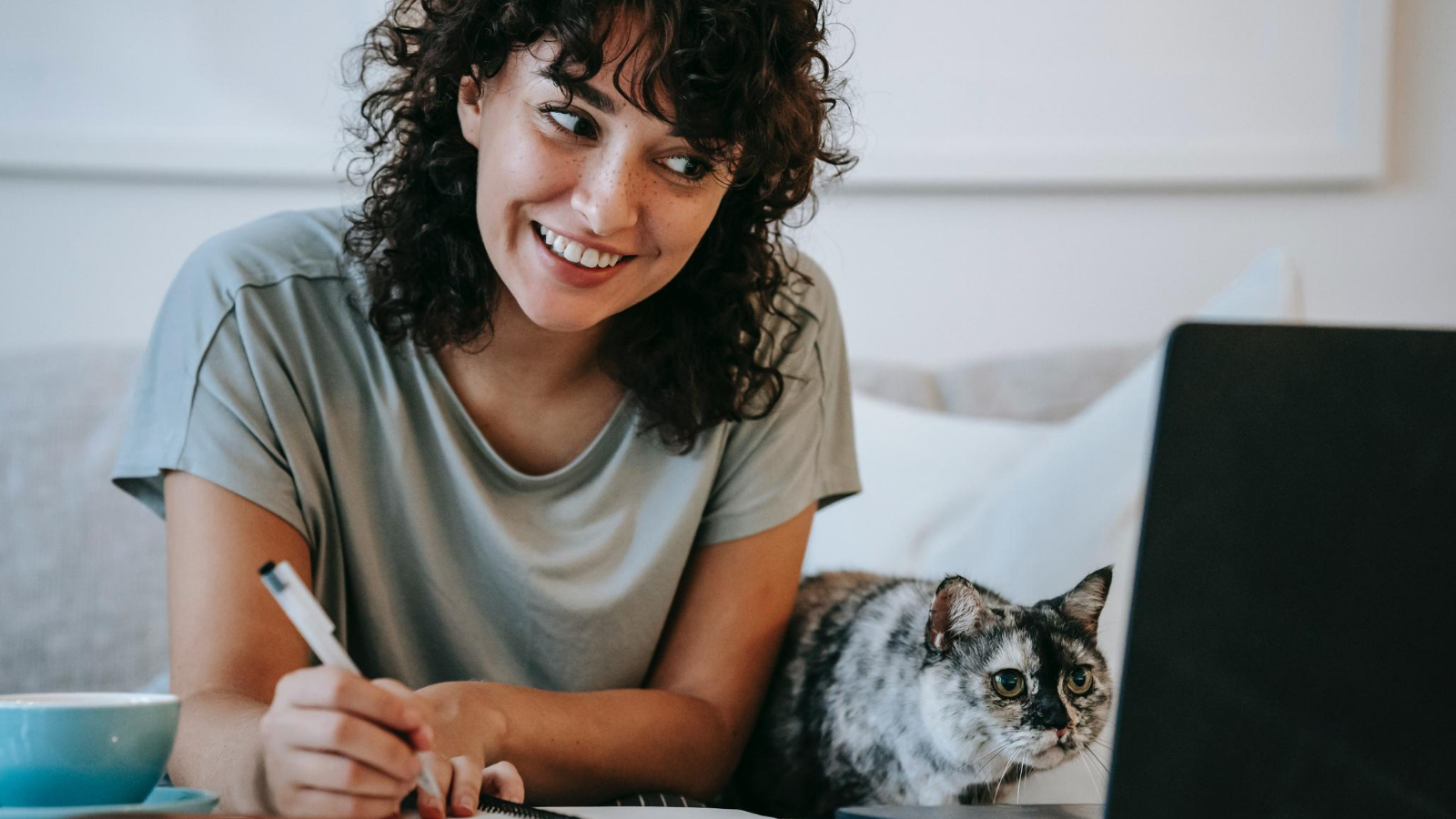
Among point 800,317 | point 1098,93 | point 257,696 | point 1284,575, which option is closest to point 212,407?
point 257,696

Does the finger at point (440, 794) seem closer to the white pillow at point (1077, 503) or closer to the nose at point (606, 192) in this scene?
the nose at point (606, 192)

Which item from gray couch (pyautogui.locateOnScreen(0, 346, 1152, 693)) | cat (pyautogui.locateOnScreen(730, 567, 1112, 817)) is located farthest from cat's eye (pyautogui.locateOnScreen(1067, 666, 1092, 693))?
gray couch (pyautogui.locateOnScreen(0, 346, 1152, 693))

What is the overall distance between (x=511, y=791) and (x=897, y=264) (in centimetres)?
138

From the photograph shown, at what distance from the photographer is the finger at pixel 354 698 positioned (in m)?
0.59

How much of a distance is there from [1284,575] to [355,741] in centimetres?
46

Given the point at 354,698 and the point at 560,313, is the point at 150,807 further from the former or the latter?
the point at 560,313

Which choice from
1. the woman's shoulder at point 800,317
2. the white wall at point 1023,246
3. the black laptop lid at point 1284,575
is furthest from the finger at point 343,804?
the white wall at point 1023,246

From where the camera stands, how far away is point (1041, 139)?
6.34ft

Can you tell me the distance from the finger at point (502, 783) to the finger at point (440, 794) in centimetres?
6

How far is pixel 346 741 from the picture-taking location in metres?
0.59

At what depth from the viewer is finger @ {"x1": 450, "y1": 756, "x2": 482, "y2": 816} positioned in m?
0.67

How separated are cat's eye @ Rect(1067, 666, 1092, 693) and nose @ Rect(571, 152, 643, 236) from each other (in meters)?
0.51

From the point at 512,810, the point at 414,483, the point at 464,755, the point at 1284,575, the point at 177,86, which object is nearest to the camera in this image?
the point at 1284,575

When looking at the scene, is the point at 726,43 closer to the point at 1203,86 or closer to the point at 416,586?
the point at 416,586
